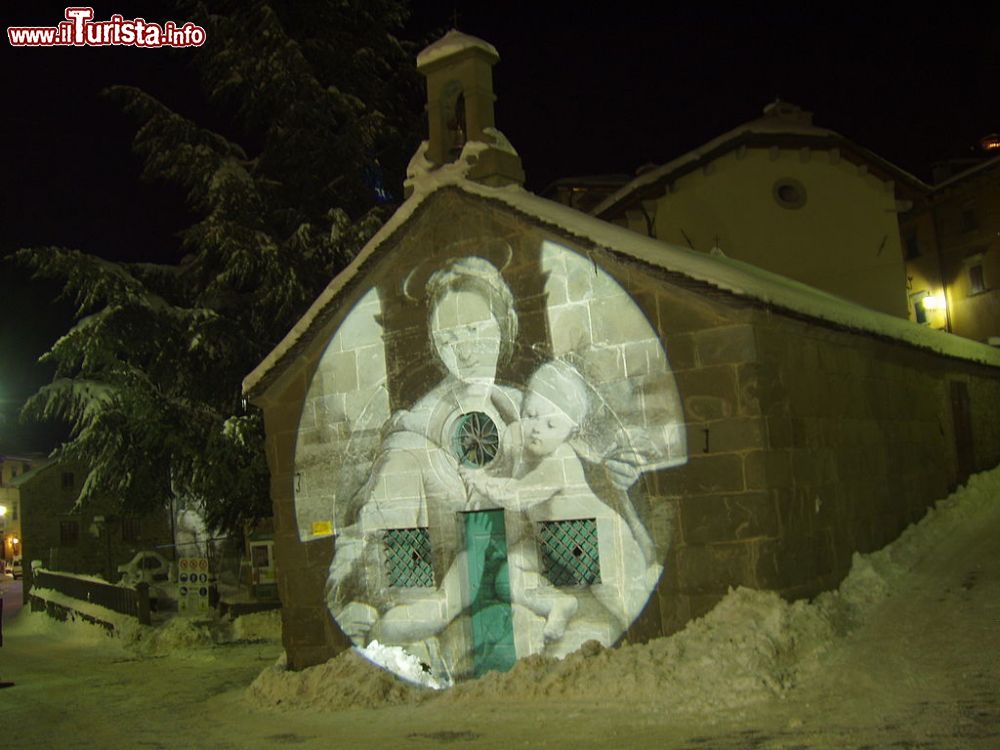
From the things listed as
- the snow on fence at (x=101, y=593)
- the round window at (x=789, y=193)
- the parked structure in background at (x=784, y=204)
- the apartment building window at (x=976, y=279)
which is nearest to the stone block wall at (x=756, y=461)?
the snow on fence at (x=101, y=593)

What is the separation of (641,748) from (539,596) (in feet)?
11.2

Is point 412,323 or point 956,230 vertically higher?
point 956,230

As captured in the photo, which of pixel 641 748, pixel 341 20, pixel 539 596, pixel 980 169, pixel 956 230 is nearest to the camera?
pixel 641 748

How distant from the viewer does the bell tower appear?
42.1ft

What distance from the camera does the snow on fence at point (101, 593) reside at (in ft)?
66.3

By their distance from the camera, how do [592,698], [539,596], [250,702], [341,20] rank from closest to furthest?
1. [592,698]
2. [539,596]
3. [250,702]
4. [341,20]

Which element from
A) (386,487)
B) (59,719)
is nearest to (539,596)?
(386,487)

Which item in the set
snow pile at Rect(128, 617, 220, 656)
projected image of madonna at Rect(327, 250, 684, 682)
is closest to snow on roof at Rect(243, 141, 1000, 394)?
projected image of madonna at Rect(327, 250, 684, 682)

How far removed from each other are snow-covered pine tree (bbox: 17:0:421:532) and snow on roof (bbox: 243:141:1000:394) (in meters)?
6.01

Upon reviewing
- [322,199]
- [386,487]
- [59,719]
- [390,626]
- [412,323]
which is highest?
[322,199]

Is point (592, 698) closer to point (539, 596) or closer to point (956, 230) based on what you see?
point (539, 596)

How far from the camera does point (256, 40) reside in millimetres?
21344

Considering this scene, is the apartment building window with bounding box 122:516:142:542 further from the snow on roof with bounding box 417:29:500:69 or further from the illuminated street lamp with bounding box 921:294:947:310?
the snow on roof with bounding box 417:29:500:69

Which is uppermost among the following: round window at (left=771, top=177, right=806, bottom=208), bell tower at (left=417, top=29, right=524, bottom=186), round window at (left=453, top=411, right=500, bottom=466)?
round window at (left=771, top=177, right=806, bottom=208)
